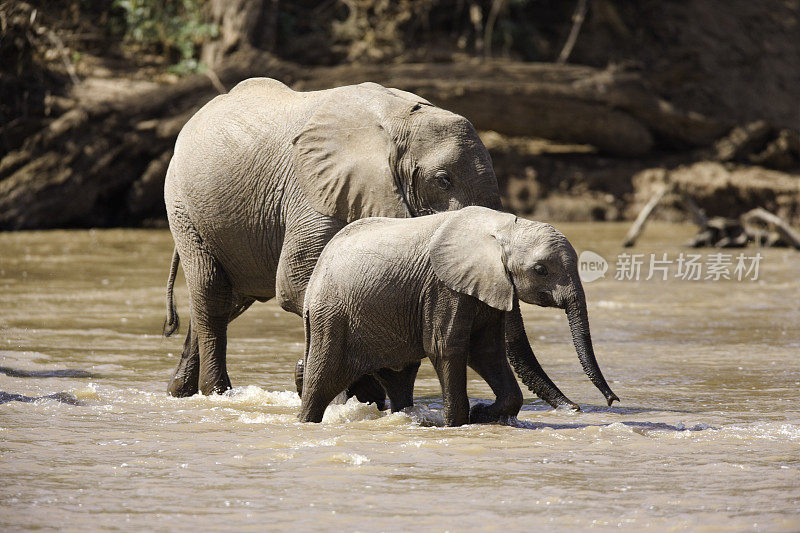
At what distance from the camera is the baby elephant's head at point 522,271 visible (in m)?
6.12

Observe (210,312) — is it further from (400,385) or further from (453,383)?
(453,383)

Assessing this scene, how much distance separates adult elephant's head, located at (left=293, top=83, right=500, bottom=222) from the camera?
6734mm

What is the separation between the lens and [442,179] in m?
6.73

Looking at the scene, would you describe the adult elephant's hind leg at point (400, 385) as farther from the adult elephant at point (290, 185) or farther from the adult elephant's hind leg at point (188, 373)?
the adult elephant's hind leg at point (188, 373)

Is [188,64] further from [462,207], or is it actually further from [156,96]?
[462,207]

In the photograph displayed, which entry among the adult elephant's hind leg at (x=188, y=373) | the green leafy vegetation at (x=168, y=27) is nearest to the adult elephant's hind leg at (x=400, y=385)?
the adult elephant's hind leg at (x=188, y=373)

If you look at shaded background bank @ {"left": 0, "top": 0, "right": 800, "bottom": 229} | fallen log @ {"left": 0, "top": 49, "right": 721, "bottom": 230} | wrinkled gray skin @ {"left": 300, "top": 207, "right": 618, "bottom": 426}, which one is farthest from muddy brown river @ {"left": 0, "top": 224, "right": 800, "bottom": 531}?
shaded background bank @ {"left": 0, "top": 0, "right": 800, "bottom": 229}

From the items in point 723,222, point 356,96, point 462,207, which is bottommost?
point 723,222

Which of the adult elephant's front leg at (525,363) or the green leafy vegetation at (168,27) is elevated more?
the adult elephant's front leg at (525,363)

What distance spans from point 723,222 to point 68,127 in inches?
400

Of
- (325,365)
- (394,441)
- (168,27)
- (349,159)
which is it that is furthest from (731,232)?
(394,441)

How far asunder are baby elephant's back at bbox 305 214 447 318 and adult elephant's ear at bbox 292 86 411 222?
0.38m

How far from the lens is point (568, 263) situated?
20.1 ft

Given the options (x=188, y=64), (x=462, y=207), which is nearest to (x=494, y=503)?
(x=462, y=207)
